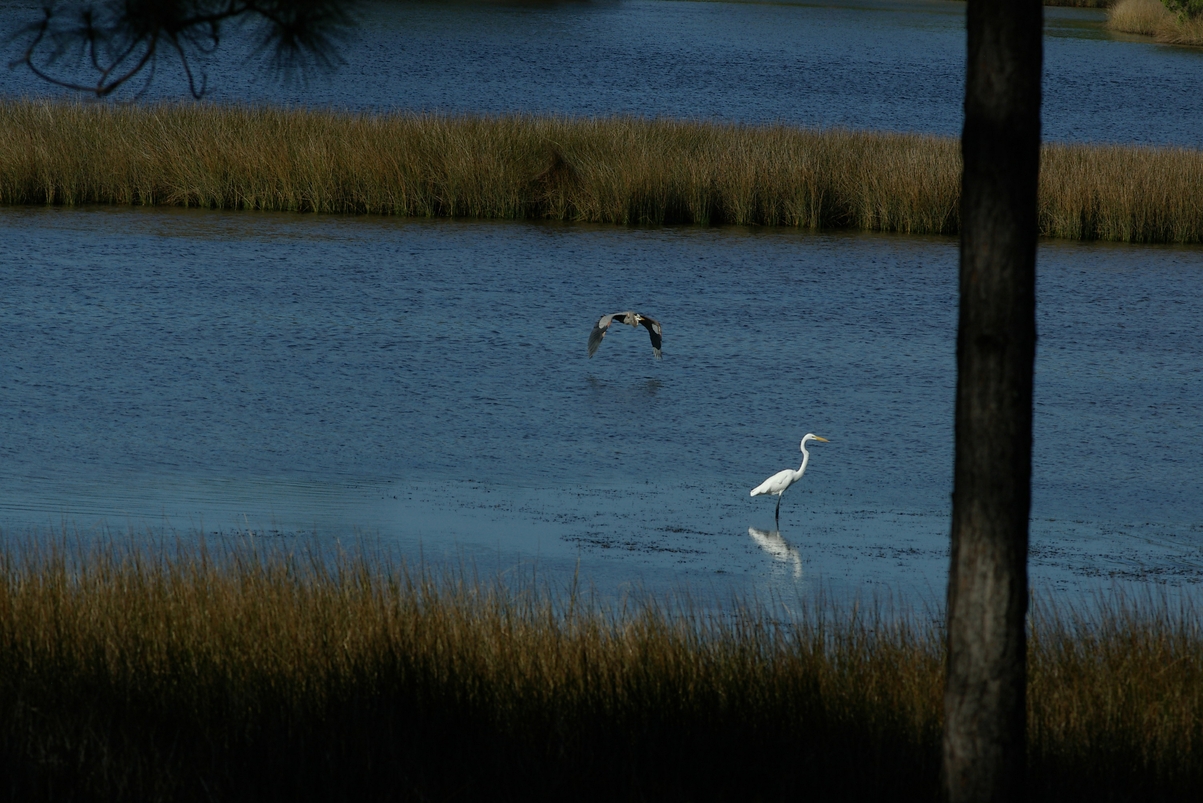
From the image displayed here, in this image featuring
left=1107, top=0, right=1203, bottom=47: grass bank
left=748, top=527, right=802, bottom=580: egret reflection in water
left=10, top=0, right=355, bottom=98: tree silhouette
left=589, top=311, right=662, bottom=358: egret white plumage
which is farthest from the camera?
left=1107, top=0, right=1203, bottom=47: grass bank

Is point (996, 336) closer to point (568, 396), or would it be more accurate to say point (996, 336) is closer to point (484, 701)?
point (484, 701)

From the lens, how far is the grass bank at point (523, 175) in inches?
671

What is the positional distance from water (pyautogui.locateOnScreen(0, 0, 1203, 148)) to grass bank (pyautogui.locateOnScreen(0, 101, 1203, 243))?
2.35 metres

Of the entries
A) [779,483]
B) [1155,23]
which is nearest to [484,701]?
[779,483]

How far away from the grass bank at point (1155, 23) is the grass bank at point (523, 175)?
1411 inches

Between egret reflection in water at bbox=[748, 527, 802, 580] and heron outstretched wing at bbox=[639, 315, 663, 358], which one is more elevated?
heron outstretched wing at bbox=[639, 315, 663, 358]

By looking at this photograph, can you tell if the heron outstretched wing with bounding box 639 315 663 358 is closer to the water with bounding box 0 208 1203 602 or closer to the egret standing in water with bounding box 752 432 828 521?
the water with bounding box 0 208 1203 602

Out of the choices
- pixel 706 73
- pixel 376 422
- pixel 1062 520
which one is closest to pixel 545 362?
pixel 376 422

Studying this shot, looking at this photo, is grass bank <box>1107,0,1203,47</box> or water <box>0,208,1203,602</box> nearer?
water <box>0,208,1203,602</box>

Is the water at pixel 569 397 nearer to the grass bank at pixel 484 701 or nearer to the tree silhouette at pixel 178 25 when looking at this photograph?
the grass bank at pixel 484 701

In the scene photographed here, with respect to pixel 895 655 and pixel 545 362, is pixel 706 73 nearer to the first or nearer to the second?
pixel 545 362

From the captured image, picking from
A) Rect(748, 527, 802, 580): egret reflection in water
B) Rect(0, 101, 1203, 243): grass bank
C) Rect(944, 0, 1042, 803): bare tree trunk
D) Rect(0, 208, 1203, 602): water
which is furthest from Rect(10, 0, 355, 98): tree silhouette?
Rect(0, 101, 1203, 243): grass bank

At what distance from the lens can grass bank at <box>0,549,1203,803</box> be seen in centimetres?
360

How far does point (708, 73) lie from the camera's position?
3838cm
